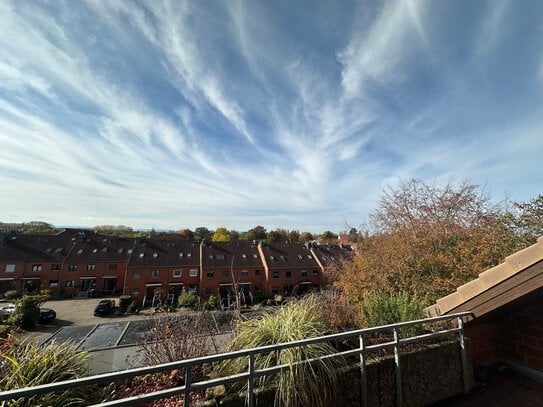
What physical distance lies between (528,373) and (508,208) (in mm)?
7580

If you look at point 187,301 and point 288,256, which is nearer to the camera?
Result: point 187,301

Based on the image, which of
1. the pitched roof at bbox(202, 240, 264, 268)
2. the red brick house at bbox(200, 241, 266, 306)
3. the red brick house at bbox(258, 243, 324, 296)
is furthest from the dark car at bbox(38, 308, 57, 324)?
the red brick house at bbox(258, 243, 324, 296)

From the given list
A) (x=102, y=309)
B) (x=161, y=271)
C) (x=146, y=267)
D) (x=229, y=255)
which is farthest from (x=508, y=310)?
(x=146, y=267)

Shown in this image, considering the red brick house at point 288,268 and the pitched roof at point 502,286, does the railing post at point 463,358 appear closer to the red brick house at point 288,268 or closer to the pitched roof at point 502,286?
the pitched roof at point 502,286

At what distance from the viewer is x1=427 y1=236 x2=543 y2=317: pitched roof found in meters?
2.82

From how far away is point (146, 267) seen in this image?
2992 cm

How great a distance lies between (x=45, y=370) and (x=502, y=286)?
5256 millimetres

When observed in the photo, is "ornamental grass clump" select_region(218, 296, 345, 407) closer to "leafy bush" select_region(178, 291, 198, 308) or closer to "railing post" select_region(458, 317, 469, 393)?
"railing post" select_region(458, 317, 469, 393)

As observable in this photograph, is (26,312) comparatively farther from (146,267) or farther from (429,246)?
(429,246)

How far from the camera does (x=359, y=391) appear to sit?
2893 millimetres

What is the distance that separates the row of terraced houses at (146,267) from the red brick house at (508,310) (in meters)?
26.8

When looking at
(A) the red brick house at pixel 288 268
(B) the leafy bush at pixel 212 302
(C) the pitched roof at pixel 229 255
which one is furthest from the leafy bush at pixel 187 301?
(A) the red brick house at pixel 288 268

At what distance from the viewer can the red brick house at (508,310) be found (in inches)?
116

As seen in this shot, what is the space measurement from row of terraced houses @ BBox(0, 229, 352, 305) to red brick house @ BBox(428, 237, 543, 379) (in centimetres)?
2677
